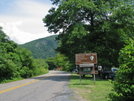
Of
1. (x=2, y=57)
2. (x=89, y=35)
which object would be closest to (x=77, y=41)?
(x=89, y=35)

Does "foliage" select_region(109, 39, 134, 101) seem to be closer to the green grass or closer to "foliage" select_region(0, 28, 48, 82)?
the green grass

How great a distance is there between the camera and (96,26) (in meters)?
23.5

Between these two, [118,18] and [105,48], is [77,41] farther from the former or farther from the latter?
[118,18]

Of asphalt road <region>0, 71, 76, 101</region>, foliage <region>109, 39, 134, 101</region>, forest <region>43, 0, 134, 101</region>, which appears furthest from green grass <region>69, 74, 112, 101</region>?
forest <region>43, 0, 134, 101</region>

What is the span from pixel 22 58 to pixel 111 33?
1502 cm

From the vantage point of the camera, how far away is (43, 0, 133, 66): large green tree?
20344 millimetres

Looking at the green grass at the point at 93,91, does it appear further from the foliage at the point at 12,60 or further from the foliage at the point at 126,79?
the foliage at the point at 12,60

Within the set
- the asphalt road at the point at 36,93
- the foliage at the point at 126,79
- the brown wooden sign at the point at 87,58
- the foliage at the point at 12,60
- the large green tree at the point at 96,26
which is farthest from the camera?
the large green tree at the point at 96,26

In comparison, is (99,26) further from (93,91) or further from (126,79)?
(126,79)

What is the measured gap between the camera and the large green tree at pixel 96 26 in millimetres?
20344

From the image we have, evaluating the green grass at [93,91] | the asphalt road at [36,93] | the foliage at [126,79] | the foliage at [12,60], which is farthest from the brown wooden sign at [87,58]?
the foliage at [12,60]

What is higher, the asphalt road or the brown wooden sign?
the brown wooden sign

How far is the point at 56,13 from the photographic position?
23906 mm

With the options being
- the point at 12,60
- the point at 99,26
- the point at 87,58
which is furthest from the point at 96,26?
the point at 12,60
